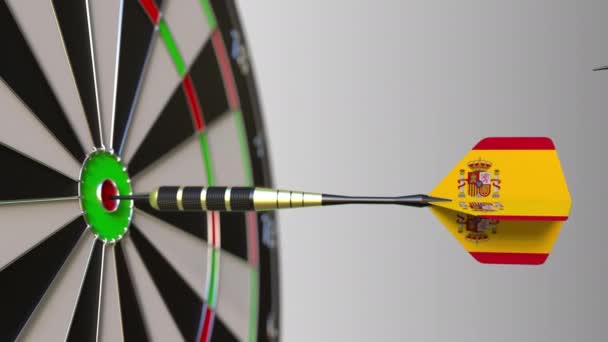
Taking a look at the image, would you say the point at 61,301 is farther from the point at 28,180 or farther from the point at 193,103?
the point at 193,103

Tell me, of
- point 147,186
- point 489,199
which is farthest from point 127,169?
point 489,199

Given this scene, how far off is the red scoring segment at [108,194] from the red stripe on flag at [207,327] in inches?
9.5

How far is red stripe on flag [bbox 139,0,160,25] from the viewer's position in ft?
2.63

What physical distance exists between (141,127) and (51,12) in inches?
7.5

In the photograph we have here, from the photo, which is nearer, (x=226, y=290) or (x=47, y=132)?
(x=47, y=132)

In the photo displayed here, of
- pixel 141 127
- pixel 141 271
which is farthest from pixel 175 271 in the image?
pixel 141 127

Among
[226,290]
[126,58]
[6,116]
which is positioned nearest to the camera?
[6,116]

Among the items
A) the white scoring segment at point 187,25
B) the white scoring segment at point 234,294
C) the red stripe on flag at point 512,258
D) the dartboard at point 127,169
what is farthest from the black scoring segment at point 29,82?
the red stripe on flag at point 512,258

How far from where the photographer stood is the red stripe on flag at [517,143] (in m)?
0.74

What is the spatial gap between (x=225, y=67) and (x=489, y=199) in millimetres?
438

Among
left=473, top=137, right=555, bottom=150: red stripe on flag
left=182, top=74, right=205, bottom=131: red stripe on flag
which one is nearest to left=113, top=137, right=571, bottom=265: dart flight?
left=473, top=137, right=555, bottom=150: red stripe on flag

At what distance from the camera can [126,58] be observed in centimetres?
77

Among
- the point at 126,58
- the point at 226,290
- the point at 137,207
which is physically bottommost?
the point at 226,290

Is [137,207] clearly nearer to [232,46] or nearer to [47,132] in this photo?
[47,132]
